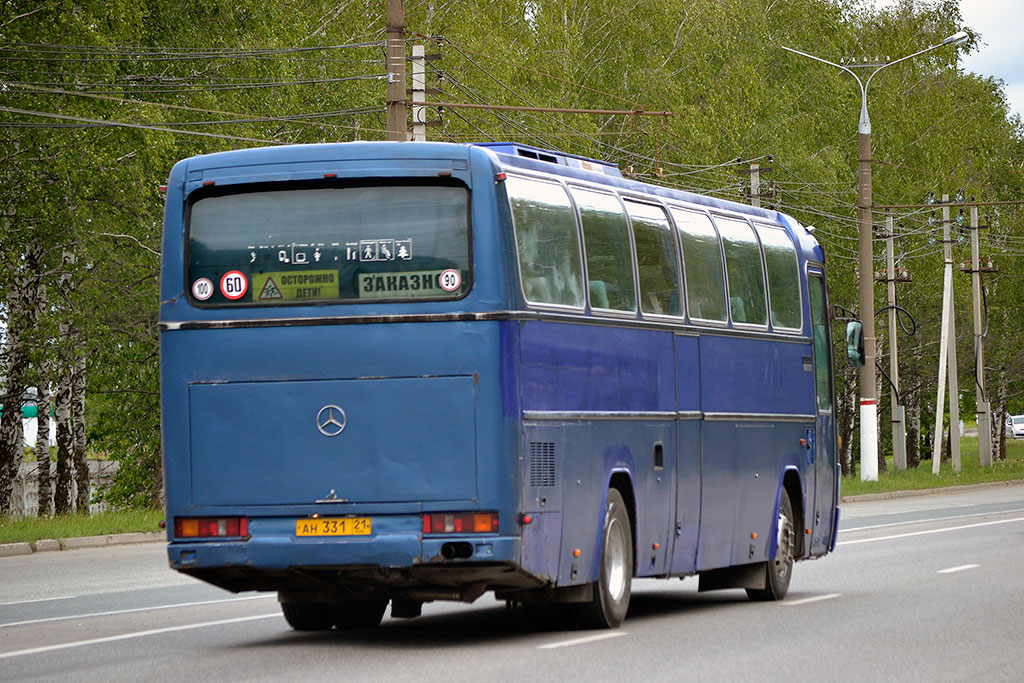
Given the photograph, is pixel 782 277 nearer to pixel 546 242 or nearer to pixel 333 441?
pixel 546 242

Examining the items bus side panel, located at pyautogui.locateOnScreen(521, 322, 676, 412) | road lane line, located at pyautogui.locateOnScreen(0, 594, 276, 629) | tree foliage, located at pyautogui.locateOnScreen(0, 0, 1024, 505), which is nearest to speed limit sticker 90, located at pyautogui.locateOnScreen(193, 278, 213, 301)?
bus side panel, located at pyautogui.locateOnScreen(521, 322, 676, 412)

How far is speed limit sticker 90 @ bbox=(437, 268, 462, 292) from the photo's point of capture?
12500mm

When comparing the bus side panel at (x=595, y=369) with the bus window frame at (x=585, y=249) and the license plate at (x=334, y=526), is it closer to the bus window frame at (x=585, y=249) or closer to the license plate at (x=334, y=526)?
the bus window frame at (x=585, y=249)

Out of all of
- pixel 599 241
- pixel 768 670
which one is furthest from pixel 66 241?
pixel 768 670

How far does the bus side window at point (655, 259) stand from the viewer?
14.8 metres

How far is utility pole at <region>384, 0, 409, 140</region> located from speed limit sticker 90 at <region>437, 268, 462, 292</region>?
14364mm

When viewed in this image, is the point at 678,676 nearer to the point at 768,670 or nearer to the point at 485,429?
the point at 768,670

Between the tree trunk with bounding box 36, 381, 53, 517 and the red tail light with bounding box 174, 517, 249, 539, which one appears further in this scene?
the tree trunk with bounding box 36, 381, 53, 517

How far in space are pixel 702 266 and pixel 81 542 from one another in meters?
13.4

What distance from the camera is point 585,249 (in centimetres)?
1382

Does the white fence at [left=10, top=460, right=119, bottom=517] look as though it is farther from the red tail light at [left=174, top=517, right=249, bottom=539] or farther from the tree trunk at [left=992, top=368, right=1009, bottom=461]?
the tree trunk at [left=992, top=368, right=1009, bottom=461]

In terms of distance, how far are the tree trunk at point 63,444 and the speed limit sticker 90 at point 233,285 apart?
905 inches

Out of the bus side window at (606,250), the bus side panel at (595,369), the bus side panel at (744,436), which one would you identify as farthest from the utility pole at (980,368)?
the bus side window at (606,250)

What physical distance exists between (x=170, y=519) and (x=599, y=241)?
3661 millimetres
